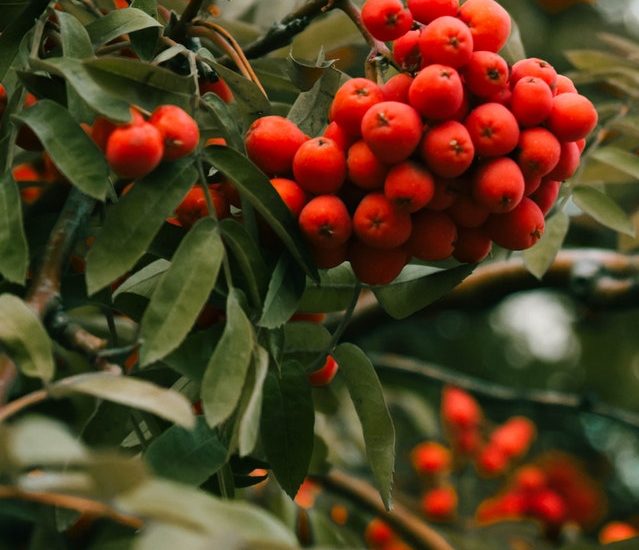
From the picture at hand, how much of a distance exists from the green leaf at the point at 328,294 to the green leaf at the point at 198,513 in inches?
18.8

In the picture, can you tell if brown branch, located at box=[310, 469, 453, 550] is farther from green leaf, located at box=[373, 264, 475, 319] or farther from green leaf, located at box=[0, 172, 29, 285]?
green leaf, located at box=[0, 172, 29, 285]

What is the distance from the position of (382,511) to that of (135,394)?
1140 millimetres

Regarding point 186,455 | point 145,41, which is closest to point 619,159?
point 145,41

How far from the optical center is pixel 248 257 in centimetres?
95

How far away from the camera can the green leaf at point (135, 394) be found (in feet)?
2.32

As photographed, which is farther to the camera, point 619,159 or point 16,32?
point 619,159

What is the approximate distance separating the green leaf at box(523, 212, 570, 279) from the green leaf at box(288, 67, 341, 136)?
37cm

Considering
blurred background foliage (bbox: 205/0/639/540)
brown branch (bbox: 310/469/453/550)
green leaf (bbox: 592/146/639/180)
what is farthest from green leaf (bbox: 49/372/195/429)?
blurred background foliage (bbox: 205/0/639/540)

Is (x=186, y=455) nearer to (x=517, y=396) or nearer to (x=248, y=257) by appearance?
(x=248, y=257)

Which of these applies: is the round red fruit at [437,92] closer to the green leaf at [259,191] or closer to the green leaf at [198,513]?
the green leaf at [259,191]

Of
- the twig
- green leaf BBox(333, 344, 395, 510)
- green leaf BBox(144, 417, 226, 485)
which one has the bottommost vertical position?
the twig

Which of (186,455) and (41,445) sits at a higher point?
(41,445)

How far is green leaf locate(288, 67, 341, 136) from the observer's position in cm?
108

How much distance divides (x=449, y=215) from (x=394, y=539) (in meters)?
1.34
